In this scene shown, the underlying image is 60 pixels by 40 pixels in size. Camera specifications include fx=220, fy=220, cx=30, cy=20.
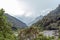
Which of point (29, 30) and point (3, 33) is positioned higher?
point (29, 30)

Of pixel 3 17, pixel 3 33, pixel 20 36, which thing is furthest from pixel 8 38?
pixel 20 36

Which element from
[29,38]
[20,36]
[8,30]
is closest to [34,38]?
[29,38]

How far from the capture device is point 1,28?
32.5 meters

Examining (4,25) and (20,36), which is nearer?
(4,25)

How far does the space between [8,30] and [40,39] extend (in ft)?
73.2

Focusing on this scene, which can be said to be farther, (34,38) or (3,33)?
(34,38)

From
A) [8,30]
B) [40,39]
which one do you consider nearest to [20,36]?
[40,39]

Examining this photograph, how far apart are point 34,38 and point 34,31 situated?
2.64 meters

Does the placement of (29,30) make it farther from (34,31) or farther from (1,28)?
(1,28)

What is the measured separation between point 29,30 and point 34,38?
338cm

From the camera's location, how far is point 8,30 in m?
33.7

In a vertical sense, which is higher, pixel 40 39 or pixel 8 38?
pixel 40 39

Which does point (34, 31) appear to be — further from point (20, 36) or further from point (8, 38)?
point (8, 38)

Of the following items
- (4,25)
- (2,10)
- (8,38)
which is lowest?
(8,38)
